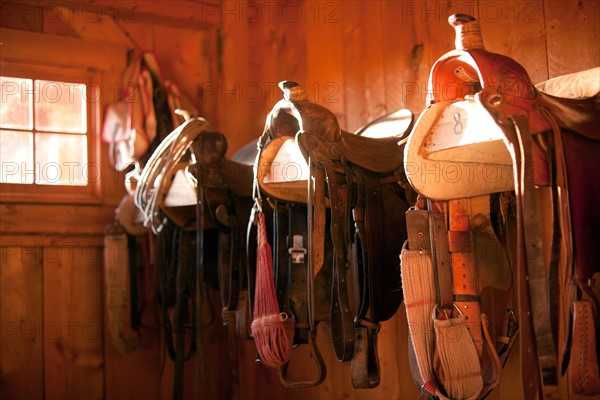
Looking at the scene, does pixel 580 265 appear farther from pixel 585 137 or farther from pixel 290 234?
pixel 290 234

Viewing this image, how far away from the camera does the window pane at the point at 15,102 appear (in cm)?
326

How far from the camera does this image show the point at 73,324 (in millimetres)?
3268

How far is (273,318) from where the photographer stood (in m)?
2.25

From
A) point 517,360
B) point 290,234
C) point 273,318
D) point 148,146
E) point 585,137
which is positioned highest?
point 148,146

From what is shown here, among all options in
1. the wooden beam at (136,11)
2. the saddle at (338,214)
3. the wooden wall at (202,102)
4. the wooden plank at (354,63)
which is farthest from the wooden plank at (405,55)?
the wooden beam at (136,11)

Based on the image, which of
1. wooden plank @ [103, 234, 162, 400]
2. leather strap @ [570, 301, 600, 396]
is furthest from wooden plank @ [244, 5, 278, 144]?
leather strap @ [570, 301, 600, 396]

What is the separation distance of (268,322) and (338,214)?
37cm

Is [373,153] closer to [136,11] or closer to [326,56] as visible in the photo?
[326,56]

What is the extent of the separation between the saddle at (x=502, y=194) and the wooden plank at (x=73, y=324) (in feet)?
5.86

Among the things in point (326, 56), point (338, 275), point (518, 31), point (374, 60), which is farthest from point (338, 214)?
point (326, 56)

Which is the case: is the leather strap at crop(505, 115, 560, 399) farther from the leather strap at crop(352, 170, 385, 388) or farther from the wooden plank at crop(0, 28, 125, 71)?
the wooden plank at crop(0, 28, 125, 71)

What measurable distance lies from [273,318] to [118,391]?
1360 mm

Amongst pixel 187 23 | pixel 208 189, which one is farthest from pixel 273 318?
pixel 187 23

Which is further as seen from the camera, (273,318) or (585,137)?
(273,318)
